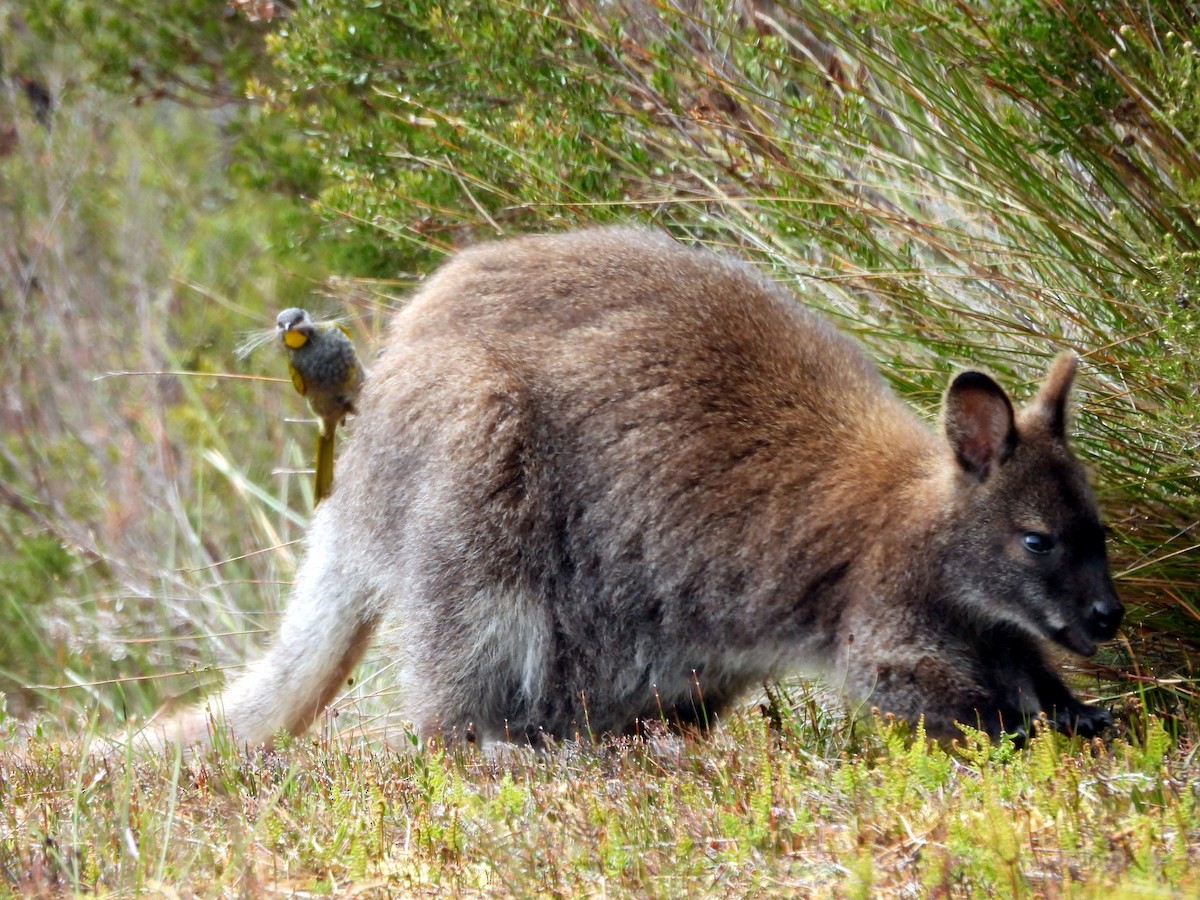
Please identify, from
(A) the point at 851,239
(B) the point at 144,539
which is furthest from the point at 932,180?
(B) the point at 144,539

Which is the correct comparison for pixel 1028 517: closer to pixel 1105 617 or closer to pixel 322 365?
pixel 1105 617

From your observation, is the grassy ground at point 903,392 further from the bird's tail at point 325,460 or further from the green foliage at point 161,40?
the green foliage at point 161,40

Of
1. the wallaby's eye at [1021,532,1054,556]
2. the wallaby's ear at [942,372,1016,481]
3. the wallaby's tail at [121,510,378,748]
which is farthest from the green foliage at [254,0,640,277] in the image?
the wallaby's eye at [1021,532,1054,556]

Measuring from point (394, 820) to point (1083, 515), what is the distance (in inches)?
82.5

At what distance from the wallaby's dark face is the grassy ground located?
0.35 metres

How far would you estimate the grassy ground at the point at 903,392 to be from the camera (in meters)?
3.32

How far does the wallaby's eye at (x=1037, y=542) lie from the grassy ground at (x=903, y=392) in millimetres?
492

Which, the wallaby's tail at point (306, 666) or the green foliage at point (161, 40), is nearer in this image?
the wallaby's tail at point (306, 666)

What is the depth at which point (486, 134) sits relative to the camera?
597 cm

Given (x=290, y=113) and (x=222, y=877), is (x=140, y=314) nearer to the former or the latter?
(x=290, y=113)

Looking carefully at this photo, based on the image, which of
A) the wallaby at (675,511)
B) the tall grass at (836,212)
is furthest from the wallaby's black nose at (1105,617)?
the tall grass at (836,212)

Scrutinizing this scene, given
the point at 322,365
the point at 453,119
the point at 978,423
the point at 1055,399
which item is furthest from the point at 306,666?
the point at 1055,399

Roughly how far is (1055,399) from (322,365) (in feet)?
8.11

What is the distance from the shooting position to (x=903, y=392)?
548 cm
